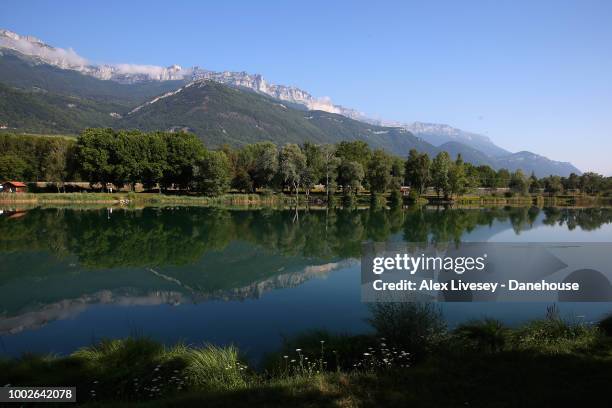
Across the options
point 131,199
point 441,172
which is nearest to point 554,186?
point 441,172

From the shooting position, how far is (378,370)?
675cm

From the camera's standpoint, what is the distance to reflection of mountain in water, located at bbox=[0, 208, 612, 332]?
16109 mm

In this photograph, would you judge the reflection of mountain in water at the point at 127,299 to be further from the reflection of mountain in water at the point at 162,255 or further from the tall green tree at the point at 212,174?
the tall green tree at the point at 212,174

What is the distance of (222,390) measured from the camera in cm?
619

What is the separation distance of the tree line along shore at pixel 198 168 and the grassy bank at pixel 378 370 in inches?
2402

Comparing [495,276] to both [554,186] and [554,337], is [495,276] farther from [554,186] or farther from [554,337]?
[554,186]

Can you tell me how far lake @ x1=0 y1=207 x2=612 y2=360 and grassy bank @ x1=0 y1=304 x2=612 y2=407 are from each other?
210 centimetres

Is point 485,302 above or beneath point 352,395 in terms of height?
beneath

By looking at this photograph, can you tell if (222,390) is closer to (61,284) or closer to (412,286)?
(412,286)

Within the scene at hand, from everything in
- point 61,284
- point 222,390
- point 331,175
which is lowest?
point 61,284

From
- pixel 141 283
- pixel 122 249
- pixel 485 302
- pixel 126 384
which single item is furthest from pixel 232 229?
pixel 126 384

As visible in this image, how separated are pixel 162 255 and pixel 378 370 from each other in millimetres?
20508

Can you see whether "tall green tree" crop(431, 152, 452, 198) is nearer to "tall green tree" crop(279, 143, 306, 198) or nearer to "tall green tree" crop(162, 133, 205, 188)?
"tall green tree" crop(279, 143, 306, 198)

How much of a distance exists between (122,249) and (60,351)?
17510 millimetres
